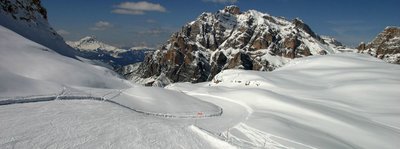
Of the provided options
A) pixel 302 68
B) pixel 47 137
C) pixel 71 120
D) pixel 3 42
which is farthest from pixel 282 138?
pixel 302 68

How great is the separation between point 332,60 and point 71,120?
125m

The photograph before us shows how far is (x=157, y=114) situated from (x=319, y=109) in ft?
92.4

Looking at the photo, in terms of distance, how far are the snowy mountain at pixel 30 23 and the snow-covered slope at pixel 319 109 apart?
34995 mm

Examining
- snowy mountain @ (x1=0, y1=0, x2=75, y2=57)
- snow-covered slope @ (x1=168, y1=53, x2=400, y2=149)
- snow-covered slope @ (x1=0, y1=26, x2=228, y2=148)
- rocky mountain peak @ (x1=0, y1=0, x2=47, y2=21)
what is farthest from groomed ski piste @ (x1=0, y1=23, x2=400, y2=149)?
rocky mountain peak @ (x1=0, y1=0, x2=47, y2=21)

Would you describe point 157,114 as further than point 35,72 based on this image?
No

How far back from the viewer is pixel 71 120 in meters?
26.5

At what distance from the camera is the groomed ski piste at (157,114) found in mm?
23923

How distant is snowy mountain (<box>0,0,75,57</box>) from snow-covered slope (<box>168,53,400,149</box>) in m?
A: 35.0

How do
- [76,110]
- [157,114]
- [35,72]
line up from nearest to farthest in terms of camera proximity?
1. [76,110]
2. [157,114]
3. [35,72]

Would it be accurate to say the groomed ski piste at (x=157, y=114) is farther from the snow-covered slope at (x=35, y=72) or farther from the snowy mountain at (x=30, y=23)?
the snowy mountain at (x=30, y=23)

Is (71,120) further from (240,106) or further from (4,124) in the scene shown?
(240,106)

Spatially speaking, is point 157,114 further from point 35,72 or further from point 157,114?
point 35,72

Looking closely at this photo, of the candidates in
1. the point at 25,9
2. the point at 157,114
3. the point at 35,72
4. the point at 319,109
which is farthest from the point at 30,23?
the point at 319,109

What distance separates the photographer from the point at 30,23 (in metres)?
81.4
